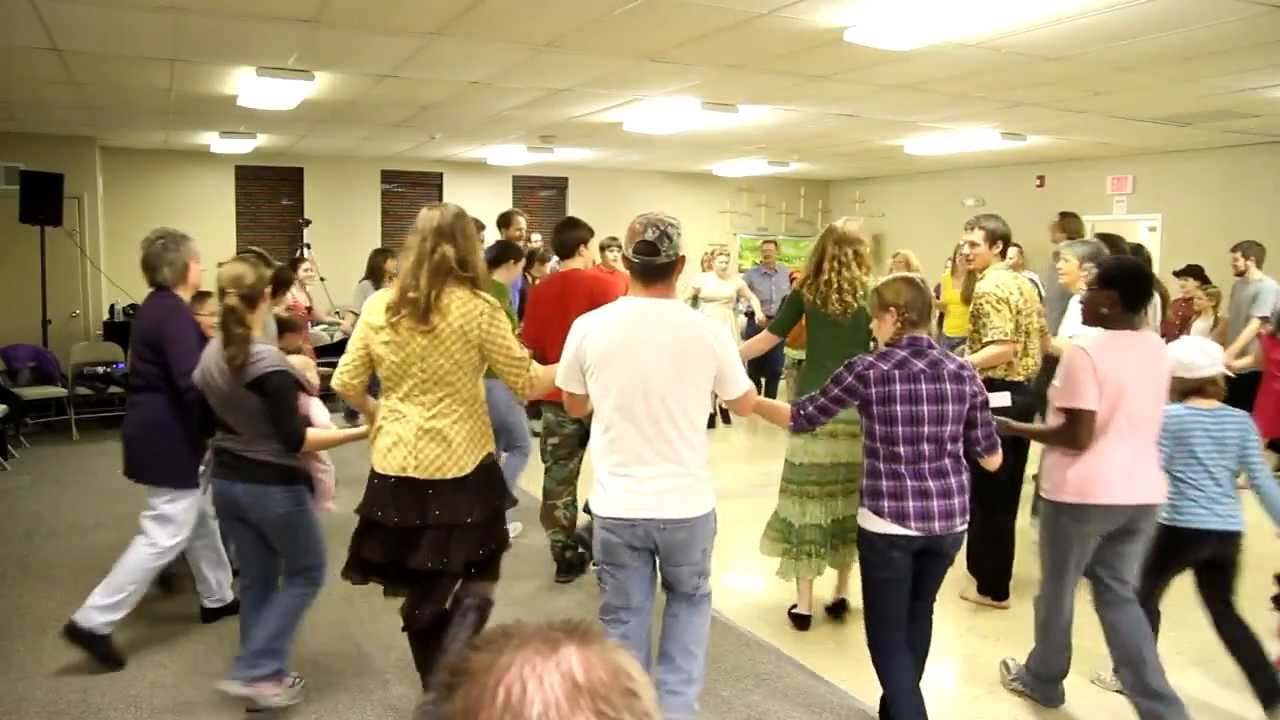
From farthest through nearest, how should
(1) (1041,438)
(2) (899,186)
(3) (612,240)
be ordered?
(2) (899,186) < (3) (612,240) < (1) (1041,438)

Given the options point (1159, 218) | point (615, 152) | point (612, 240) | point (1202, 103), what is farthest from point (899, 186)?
point (612, 240)

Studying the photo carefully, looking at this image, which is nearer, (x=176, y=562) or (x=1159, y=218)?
(x=176, y=562)

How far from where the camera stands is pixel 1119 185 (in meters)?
10.3

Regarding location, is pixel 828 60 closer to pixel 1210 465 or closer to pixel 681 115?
pixel 681 115

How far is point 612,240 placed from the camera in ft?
18.6

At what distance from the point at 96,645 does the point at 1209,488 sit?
3.59 metres

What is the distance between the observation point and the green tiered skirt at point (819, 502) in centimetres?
347

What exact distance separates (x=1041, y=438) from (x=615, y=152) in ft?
27.2

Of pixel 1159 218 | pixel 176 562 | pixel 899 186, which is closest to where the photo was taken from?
pixel 176 562

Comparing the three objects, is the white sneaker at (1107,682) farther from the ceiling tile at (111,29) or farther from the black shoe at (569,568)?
the ceiling tile at (111,29)

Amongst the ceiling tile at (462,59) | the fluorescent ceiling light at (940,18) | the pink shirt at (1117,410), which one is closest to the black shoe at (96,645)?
the ceiling tile at (462,59)

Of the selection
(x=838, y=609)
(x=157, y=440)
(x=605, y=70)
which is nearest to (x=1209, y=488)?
(x=838, y=609)

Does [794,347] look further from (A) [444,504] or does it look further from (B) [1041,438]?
(A) [444,504]

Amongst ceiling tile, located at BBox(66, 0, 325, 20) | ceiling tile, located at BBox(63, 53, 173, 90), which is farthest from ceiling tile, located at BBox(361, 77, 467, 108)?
ceiling tile, located at BBox(66, 0, 325, 20)
